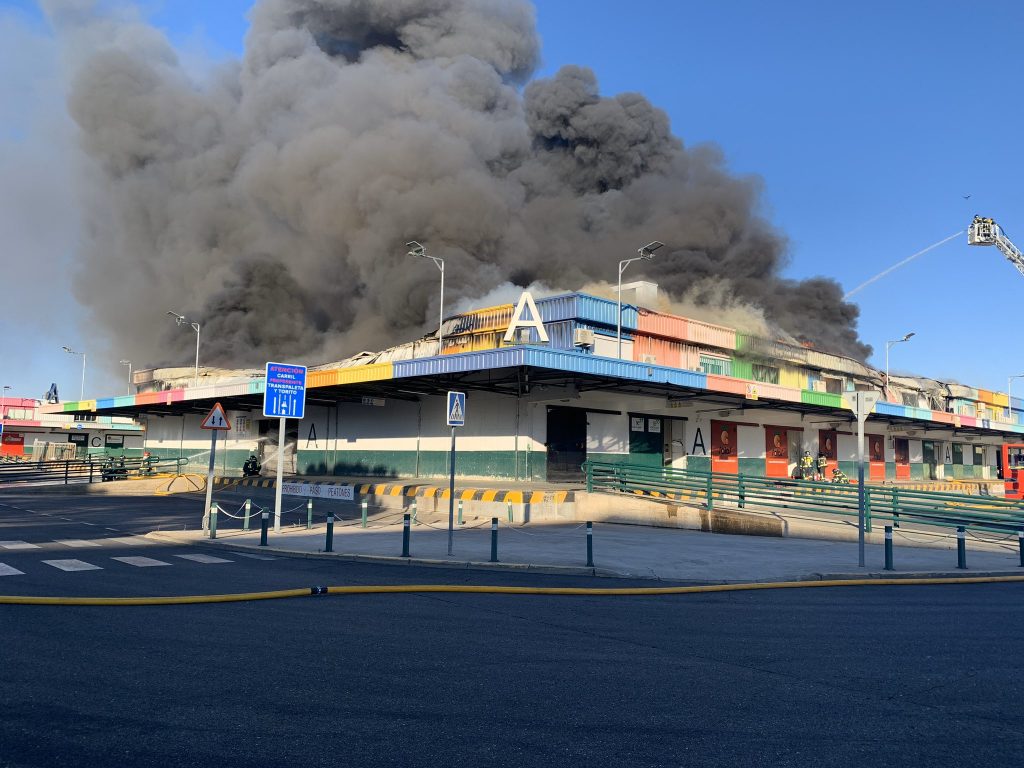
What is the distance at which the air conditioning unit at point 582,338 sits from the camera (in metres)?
24.9

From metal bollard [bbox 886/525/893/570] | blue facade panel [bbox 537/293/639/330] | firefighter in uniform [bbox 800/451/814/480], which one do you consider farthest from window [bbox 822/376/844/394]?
metal bollard [bbox 886/525/893/570]

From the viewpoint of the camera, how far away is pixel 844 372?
38312 mm

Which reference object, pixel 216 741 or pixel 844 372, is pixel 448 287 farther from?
pixel 216 741

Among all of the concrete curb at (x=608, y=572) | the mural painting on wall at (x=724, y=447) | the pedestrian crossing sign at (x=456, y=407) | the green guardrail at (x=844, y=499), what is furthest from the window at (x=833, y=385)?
the pedestrian crossing sign at (x=456, y=407)

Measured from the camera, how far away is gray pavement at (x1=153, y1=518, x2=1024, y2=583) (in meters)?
11.2

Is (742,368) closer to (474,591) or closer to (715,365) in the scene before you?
(715,365)

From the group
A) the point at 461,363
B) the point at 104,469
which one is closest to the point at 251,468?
the point at 104,469

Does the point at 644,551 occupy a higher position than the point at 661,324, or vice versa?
the point at 661,324

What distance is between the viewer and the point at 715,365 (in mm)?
30969

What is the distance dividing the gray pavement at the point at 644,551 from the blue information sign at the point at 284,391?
2.49 meters

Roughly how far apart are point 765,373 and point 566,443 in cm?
1393

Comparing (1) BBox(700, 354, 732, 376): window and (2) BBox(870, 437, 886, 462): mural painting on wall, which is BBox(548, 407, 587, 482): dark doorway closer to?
(1) BBox(700, 354, 732, 376): window

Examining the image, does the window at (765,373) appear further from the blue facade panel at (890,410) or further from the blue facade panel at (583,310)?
the blue facade panel at (583,310)

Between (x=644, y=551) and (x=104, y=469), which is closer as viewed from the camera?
(x=644, y=551)
